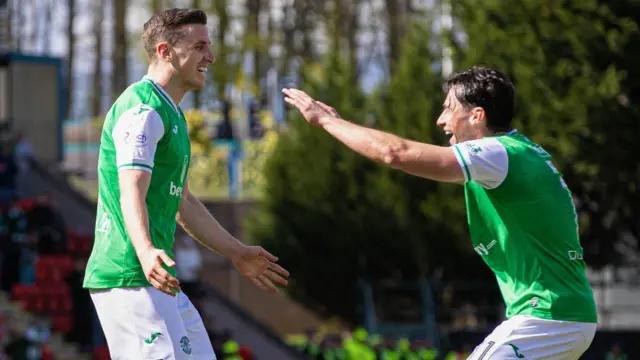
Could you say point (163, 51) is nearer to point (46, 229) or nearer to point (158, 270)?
point (158, 270)

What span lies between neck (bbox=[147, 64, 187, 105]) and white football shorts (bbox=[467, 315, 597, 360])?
176 cm

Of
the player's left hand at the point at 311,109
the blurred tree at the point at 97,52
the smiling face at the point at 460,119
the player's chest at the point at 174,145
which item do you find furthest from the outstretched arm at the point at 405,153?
the blurred tree at the point at 97,52

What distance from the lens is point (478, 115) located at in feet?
18.2

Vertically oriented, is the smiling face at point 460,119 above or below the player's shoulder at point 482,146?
above

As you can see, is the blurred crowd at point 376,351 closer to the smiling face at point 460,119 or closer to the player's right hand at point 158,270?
the smiling face at point 460,119

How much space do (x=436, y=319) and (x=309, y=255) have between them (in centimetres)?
263

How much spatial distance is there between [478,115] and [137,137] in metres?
1.52

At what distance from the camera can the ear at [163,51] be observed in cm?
554

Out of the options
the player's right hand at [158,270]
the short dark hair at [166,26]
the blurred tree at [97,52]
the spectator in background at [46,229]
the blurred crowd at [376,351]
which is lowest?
the blurred crowd at [376,351]

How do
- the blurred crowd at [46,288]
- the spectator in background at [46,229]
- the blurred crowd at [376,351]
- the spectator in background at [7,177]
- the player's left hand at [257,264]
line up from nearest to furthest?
the player's left hand at [257,264] < the blurred crowd at [376,351] < the blurred crowd at [46,288] < the spectator in background at [46,229] < the spectator in background at [7,177]

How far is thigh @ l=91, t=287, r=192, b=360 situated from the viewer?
5.21m

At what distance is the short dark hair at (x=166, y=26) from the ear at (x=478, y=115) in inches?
51.9

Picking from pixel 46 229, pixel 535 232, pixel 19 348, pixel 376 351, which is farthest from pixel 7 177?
pixel 535 232

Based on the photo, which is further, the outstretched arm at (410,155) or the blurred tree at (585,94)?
the blurred tree at (585,94)
